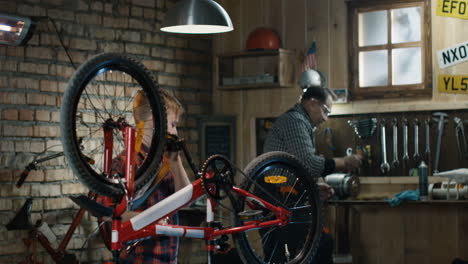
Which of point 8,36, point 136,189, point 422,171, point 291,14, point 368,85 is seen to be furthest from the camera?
point 291,14

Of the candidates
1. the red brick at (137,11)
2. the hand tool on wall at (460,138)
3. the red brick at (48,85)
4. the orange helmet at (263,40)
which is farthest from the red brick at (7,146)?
the hand tool on wall at (460,138)

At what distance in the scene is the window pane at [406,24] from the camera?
6.15 meters

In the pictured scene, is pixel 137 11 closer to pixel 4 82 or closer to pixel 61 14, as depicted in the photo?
pixel 61 14

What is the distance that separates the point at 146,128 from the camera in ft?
8.04

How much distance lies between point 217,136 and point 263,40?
39.6 inches

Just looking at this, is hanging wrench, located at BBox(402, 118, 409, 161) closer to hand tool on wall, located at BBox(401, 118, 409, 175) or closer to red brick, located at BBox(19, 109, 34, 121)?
hand tool on wall, located at BBox(401, 118, 409, 175)

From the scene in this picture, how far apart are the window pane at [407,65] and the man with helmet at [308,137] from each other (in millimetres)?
1291

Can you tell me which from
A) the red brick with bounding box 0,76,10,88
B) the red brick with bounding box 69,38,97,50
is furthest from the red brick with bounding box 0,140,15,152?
the red brick with bounding box 69,38,97,50

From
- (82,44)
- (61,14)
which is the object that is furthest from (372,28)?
(61,14)

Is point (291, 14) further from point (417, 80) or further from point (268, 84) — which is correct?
point (417, 80)

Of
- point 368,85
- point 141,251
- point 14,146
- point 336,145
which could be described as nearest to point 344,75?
point 368,85

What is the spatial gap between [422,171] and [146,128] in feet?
12.5

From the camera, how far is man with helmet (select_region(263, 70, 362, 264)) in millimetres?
4516

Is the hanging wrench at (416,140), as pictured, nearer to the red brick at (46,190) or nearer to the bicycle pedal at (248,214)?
the red brick at (46,190)
